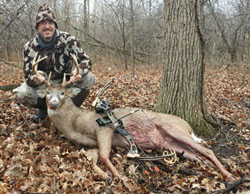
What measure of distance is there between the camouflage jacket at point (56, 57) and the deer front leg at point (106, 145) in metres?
1.33

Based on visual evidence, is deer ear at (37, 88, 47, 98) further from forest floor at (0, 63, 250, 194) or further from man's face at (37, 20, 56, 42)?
man's face at (37, 20, 56, 42)

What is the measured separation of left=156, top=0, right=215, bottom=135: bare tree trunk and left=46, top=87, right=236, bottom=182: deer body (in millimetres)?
428

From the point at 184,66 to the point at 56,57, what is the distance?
2.34m

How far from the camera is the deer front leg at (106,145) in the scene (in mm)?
3561

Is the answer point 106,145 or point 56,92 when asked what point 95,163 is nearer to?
point 106,145

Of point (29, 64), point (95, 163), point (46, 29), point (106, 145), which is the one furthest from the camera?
point (29, 64)

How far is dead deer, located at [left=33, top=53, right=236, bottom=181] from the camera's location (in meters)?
4.02

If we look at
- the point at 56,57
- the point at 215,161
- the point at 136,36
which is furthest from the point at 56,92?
the point at 136,36

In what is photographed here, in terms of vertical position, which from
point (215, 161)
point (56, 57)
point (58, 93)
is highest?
point (56, 57)

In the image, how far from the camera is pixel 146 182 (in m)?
3.41

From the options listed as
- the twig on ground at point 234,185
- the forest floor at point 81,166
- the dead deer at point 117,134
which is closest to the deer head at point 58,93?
the dead deer at point 117,134

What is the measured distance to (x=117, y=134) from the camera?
4.20m

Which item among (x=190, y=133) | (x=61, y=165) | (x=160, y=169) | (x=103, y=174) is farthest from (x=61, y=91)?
(x=190, y=133)

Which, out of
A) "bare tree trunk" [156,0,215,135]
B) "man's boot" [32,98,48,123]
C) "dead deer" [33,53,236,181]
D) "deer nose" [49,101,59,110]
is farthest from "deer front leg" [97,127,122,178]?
"man's boot" [32,98,48,123]
